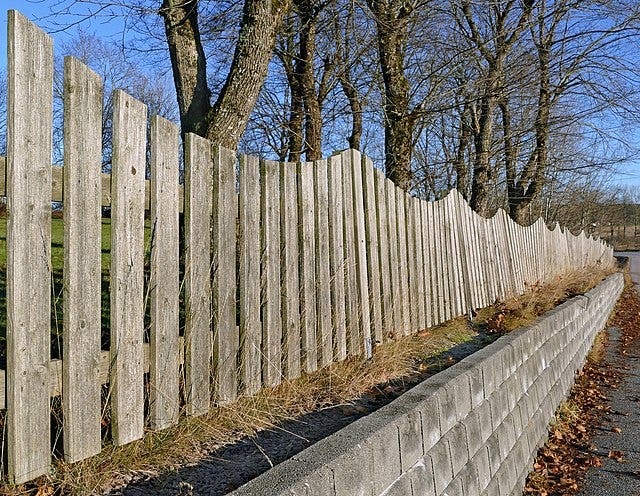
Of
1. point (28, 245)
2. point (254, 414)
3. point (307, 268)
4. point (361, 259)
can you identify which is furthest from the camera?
point (361, 259)

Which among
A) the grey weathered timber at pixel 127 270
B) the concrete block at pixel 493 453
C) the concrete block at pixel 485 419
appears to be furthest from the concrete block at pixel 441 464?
the grey weathered timber at pixel 127 270

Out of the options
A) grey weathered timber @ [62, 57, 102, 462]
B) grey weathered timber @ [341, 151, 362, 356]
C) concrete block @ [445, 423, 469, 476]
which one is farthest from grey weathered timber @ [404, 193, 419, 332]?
grey weathered timber @ [62, 57, 102, 462]

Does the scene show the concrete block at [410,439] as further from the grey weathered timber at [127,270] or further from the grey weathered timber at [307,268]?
the grey weathered timber at [127,270]

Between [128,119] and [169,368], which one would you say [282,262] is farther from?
[128,119]

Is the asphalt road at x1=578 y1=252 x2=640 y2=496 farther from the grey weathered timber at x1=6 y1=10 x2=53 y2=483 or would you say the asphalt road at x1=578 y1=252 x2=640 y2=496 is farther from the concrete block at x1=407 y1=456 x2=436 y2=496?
the grey weathered timber at x1=6 y1=10 x2=53 y2=483

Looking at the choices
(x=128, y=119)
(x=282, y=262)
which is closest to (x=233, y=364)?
(x=282, y=262)

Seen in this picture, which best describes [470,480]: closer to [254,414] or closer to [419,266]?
[254,414]

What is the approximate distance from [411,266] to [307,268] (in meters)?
2.08

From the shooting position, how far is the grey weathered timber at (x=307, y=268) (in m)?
4.02

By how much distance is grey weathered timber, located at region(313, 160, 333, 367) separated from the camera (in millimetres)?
4219

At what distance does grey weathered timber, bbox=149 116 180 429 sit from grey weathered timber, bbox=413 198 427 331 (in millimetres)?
3510

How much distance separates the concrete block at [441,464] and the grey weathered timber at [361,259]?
1.38 m

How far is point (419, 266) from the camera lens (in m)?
6.12

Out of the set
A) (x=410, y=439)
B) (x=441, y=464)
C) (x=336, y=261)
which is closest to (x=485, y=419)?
(x=441, y=464)
